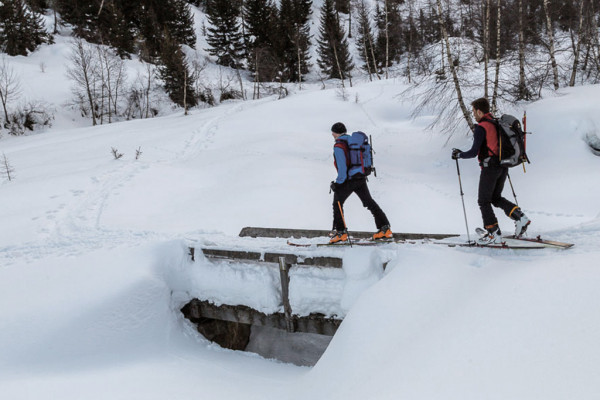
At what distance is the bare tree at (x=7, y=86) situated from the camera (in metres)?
29.2

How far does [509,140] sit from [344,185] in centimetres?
219

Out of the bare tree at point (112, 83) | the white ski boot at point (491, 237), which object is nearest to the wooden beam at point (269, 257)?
the white ski boot at point (491, 237)

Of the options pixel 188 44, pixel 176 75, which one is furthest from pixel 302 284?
pixel 188 44

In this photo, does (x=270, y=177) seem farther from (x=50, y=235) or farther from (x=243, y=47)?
(x=243, y=47)

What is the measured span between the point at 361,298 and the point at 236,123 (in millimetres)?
20909

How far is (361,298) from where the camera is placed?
4199 millimetres

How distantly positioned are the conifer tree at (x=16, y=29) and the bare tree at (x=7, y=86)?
470cm

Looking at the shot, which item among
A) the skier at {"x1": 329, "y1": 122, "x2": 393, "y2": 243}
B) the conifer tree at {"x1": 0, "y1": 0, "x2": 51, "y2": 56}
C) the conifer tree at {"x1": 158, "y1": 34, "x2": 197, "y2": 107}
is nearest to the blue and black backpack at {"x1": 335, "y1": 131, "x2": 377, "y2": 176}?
the skier at {"x1": 329, "y1": 122, "x2": 393, "y2": 243}

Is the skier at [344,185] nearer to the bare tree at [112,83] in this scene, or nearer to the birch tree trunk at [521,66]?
the birch tree trunk at [521,66]

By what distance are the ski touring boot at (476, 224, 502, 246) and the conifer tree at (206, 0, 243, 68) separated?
144ft

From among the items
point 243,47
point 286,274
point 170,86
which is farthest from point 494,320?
point 243,47

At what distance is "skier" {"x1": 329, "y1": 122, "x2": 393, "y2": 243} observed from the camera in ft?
17.5

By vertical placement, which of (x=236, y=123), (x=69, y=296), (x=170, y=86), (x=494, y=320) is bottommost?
(x=69, y=296)

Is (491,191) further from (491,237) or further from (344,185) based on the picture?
(344,185)
